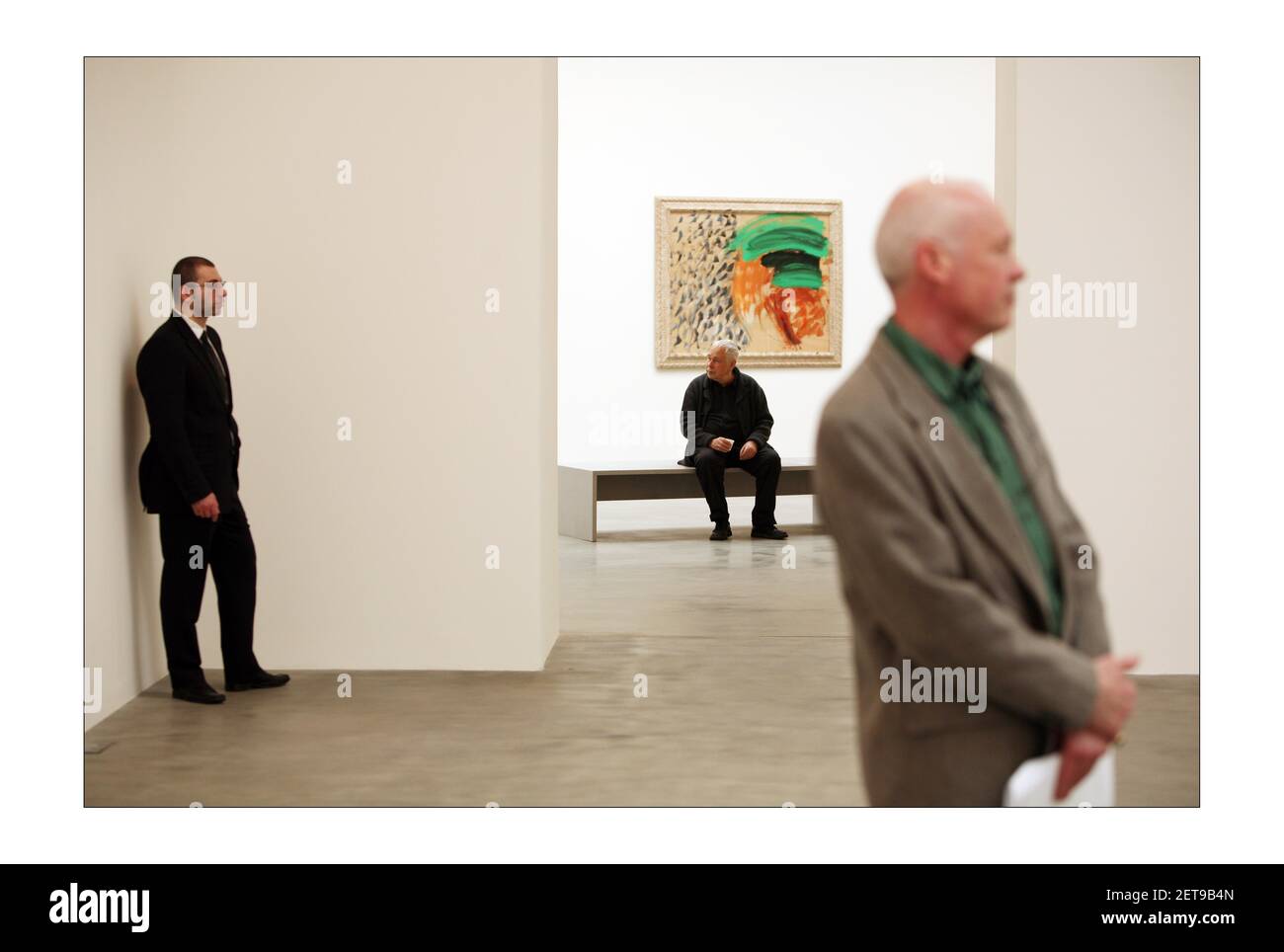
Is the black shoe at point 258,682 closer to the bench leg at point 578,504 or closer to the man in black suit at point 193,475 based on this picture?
the man in black suit at point 193,475

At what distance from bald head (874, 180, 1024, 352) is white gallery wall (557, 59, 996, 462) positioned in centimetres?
1022

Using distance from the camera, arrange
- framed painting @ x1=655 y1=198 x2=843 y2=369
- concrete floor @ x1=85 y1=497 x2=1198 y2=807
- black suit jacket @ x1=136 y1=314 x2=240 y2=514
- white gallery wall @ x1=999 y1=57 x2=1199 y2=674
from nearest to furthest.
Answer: concrete floor @ x1=85 y1=497 x2=1198 y2=807
black suit jacket @ x1=136 y1=314 x2=240 y2=514
white gallery wall @ x1=999 y1=57 x2=1199 y2=674
framed painting @ x1=655 y1=198 x2=843 y2=369

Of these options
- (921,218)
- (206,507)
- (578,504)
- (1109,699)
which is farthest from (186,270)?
(578,504)

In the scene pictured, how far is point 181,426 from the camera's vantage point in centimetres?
515

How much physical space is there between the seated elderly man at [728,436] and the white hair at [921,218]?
27.8 feet

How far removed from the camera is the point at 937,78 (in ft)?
41.7

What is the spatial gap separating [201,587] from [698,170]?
26.2 feet

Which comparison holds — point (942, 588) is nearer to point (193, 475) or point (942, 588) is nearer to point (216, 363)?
point (193, 475)

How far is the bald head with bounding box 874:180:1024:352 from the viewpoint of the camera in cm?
196

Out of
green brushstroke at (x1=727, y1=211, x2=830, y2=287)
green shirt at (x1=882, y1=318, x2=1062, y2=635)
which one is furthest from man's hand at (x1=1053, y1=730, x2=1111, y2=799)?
green brushstroke at (x1=727, y1=211, x2=830, y2=287)

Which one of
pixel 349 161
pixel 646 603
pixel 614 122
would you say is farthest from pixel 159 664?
pixel 614 122

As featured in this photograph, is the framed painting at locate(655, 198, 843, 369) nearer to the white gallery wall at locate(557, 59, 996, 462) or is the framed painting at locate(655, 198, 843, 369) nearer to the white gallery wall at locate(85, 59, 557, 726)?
the white gallery wall at locate(557, 59, 996, 462)

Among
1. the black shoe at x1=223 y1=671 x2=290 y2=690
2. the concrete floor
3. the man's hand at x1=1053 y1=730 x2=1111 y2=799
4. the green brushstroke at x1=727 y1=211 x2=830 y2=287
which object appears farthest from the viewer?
the green brushstroke at x1=727 y1=211 x2=830 y2=287
